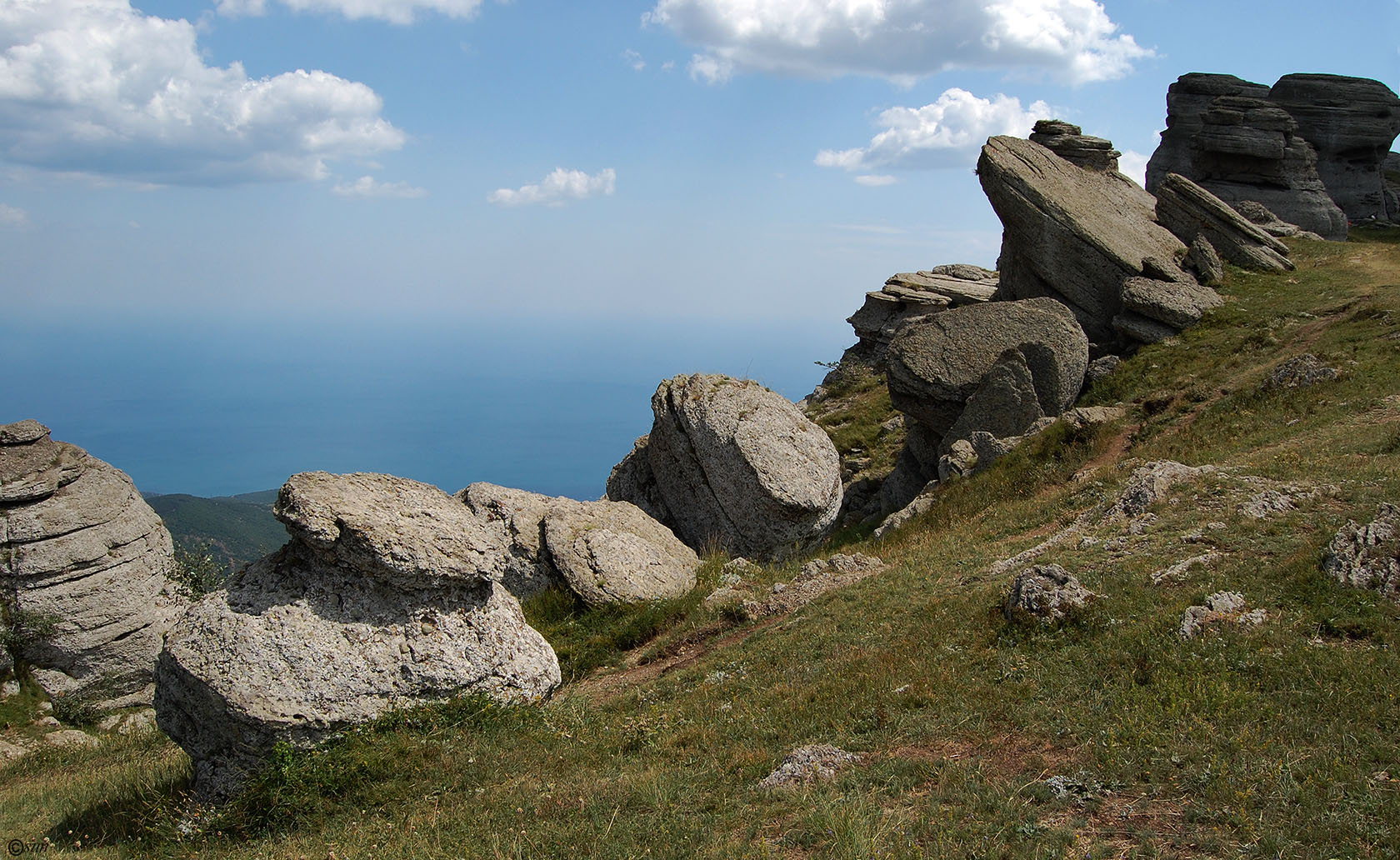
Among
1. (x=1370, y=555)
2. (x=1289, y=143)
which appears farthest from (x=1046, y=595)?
(x=1289, y=143)

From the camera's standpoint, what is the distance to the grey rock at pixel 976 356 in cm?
2475

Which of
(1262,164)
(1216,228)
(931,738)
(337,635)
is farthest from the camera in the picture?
(1262,164)

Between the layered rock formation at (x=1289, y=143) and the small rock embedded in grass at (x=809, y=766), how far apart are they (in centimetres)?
5594

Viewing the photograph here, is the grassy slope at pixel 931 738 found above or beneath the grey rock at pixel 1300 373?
beneath

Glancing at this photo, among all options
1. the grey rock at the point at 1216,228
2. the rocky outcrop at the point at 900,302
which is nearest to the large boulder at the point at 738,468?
the rocky outcrop at the point at 900,302

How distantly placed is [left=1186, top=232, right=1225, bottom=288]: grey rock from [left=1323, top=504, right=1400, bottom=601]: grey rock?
25.1 metres

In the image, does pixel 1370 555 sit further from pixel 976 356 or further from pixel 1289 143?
pixel 1289 143

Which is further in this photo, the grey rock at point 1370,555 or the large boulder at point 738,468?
the large boulder at point 738,468

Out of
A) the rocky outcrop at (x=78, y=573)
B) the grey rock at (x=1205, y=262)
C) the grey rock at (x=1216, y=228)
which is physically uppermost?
the grey rock at (x=1216, y=228)

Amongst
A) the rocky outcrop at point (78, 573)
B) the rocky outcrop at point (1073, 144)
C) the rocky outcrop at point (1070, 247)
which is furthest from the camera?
the rocky outcrop at point (1073, 144)

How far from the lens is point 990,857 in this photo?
6.05m

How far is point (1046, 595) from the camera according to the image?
10.4m

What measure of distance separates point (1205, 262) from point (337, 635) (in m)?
34.3

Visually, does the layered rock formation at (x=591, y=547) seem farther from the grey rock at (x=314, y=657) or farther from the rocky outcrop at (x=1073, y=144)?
the rocky outcrop at (x=1073, y=144)
